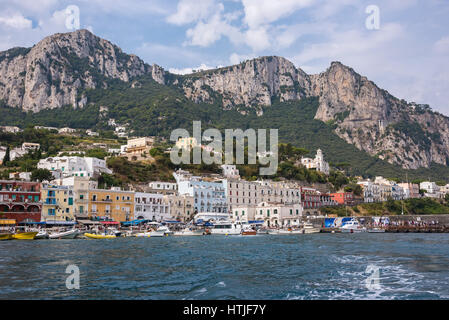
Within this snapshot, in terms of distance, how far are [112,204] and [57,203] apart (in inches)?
390

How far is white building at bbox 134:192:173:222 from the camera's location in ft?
266

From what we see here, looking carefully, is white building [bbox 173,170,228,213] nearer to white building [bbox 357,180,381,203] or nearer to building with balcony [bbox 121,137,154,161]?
building with balcony [bbox 121,137,154,161]

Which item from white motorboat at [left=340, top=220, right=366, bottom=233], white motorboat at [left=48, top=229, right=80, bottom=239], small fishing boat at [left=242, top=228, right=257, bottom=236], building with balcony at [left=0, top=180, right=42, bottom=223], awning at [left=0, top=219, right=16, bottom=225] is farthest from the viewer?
white motorboat at [left=340, top=220, right=366, bottom=233]

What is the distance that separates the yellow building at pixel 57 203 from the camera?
231 feet

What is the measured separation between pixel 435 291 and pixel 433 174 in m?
198

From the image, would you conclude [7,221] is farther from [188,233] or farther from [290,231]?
[290,231]

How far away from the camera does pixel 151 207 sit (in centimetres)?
8288

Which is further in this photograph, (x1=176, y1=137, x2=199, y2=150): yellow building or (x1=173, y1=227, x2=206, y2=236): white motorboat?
(x1=176, y1=137, x2=199, y2=150): yellow building

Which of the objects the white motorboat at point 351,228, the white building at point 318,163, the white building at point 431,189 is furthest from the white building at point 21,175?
the white building at point 431,189

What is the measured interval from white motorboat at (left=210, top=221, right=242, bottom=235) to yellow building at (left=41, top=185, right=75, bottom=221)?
2525 cm

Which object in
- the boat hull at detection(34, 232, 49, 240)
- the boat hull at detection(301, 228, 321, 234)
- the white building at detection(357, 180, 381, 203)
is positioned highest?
the white building at detection(357, 180, 381, 203)

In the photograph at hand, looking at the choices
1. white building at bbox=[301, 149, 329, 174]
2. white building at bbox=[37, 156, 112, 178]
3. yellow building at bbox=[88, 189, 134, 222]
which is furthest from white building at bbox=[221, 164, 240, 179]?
yellow building at bbox=[88, 189, 134, 222]

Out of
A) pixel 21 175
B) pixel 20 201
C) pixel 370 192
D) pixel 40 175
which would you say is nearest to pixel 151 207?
pixel 40 175

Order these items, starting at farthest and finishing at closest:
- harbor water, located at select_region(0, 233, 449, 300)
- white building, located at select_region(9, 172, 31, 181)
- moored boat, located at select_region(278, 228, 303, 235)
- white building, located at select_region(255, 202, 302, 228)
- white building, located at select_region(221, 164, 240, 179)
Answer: white building, located at select_region(221, 164, 240, 179)
white building, located at select_region(255, 202, 302, 228)
white building, located at select_region(9, 172, 31, 181)
moored boat, located at select_region(278, 228, 303, 235)
harbor water, located at select_region(0, 233, 449, 300)
